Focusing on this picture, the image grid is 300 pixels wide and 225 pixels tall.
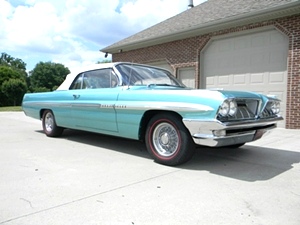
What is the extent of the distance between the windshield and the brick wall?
4.16 meters

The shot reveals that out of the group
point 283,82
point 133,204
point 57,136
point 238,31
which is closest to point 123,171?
point 133,204

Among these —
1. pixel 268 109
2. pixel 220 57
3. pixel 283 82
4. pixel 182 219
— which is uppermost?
pixel 220 57

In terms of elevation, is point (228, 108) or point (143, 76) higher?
point (143, 76)

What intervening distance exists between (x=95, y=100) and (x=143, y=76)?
0.98 metres

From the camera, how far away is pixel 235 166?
4043 millimetres

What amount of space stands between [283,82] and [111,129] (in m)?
5.65

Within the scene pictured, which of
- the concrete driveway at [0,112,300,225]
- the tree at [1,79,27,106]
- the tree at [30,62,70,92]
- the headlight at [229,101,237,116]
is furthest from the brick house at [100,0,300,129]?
the tree at [30,62,70,92]

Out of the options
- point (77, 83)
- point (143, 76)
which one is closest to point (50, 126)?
point (77, 83)

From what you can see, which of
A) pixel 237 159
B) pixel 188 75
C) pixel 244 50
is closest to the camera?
pixel 237 159

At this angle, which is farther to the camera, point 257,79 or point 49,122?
point 257,79

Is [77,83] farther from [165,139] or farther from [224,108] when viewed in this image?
[224,108]

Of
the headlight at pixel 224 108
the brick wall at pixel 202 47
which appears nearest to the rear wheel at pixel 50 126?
the headlight at pixel 224 108

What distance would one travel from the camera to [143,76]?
493cm

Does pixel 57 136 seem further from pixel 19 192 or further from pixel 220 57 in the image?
pixel 220 57
